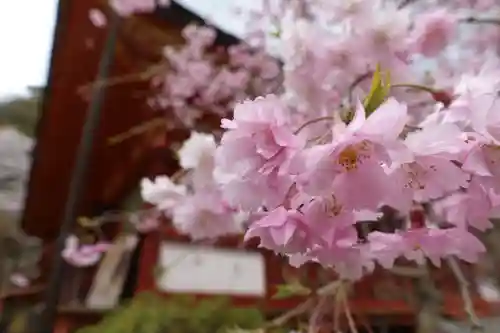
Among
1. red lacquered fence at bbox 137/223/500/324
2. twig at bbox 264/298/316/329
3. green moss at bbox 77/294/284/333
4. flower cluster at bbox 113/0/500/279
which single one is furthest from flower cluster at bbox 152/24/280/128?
flower cluster at bbox 113/0/500/279

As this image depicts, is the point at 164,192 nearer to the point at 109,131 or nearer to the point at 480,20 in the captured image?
the point at 480,20

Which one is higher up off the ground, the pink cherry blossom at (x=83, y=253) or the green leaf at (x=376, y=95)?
the pink cherry blossom at (x=83, y=253)

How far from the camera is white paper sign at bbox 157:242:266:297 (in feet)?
6.82

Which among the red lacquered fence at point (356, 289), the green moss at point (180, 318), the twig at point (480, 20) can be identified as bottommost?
the green moss at point (180, 318)

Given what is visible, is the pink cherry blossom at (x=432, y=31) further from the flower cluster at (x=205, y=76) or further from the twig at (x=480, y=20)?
the flower cluster at (x=205, y=76)

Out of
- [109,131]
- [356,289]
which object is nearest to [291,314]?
[356,289]

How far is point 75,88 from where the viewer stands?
2279 mm

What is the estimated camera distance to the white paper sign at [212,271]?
2080 millimetres

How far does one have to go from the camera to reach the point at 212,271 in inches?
83.5

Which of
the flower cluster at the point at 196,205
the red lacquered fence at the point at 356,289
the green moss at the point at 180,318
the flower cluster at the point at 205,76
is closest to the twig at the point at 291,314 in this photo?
the flower cluster at the point at 196,205

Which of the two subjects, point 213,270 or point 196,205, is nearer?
point 196,205

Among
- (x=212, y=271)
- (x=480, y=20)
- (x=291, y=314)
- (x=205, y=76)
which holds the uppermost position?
(x=205, y=76)

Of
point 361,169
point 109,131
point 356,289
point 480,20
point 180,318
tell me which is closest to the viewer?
point 361,169

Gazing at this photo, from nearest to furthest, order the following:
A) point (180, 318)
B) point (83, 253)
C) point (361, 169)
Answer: point (361, 169) → point (180, 318) → point (83, 253)
